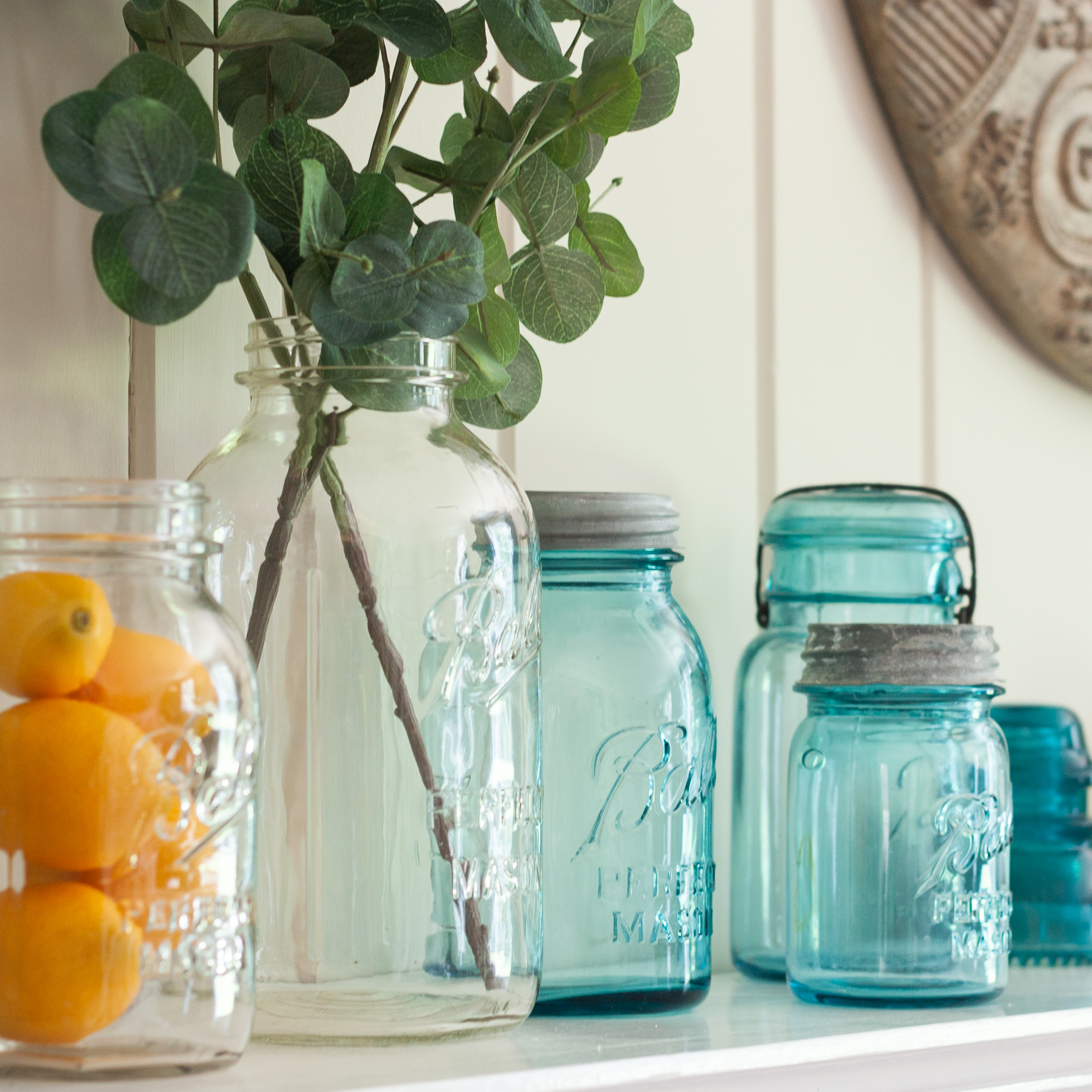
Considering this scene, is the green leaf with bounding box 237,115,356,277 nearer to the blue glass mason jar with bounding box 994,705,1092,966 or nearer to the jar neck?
the jar neck

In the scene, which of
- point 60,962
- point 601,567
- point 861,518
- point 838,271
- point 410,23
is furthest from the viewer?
point 838,271

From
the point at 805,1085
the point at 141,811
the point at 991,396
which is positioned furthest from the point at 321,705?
the point at 991,396

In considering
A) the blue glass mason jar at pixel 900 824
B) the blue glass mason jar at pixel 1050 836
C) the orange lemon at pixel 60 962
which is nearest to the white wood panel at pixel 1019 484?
the blue glass mason jar at pixel 1050 836

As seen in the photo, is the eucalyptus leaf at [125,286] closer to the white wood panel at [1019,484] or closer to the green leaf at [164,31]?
the green leaf at [164,31]

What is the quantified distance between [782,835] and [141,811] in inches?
15.1

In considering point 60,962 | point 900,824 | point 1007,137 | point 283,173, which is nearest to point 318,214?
point 283,173

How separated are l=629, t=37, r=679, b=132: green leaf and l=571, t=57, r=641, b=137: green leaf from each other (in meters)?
0.02

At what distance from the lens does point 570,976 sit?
0.57 meters

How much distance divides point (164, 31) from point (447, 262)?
15 cm

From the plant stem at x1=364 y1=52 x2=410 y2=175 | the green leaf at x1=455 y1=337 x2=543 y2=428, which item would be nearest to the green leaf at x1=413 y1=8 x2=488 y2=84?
the plant stem at x1=364 y1=52 x2=410 y2=175

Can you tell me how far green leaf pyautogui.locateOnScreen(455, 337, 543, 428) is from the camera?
572mm

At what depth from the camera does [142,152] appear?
403 mm

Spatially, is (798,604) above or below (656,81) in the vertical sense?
below

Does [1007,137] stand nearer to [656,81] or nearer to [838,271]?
[838,271]
